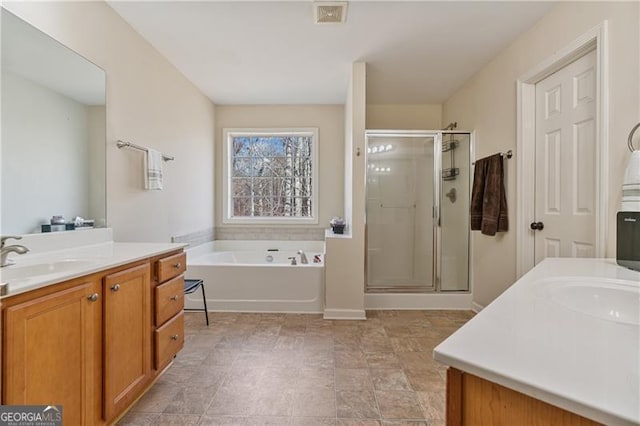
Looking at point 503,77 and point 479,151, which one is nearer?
point 503,77

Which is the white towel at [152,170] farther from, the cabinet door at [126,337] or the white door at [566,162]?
the white door at [566,162]

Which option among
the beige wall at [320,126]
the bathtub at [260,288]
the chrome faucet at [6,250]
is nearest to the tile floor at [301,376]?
the bathtub at [260,288]

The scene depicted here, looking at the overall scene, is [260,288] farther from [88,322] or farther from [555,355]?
[555,355]

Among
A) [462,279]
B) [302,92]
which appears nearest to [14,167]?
[302,92]

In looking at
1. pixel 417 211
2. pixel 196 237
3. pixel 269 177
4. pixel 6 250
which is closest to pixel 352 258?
pixel 417 211

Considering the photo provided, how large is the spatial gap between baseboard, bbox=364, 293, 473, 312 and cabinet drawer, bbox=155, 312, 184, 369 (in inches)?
75.8

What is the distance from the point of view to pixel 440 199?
3.33 meters

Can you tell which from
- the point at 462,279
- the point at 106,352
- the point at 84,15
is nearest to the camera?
the point at 106,352

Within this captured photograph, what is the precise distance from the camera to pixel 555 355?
0.52 metres

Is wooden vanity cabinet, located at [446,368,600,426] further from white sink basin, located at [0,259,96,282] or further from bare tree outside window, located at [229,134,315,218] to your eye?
bare tree outside window, located at [229,134,315,218]

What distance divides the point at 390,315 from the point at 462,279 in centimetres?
95

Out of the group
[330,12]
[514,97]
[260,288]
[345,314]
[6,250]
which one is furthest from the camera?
[260,288]

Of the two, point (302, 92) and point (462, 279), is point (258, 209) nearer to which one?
point (302, 92)

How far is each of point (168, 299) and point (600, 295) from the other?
6.51ft
